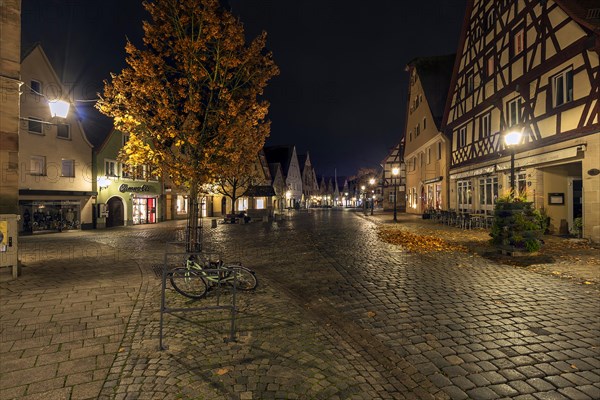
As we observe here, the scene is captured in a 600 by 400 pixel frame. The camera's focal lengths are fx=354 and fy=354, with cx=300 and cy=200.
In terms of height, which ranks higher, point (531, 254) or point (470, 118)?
point (470, 118)

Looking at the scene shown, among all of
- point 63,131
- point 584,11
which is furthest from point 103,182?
point 584,11

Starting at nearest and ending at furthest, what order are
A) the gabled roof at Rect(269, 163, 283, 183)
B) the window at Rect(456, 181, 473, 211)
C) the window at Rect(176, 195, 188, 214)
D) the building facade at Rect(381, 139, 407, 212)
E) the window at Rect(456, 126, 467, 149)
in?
the window at Rect(456, 181, 473, 211), the window at Rect(456, 126, 467, 149), the window at Rect(176, 195, 188, 214), the building facade at Rect(381, 139, 407, 212), the gabled roof at Rect(269, 163, 283, 183)

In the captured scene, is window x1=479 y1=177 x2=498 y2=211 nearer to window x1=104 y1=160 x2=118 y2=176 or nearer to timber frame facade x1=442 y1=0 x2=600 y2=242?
timber frame facade x1=442 y1=0 x2=600 y2=242

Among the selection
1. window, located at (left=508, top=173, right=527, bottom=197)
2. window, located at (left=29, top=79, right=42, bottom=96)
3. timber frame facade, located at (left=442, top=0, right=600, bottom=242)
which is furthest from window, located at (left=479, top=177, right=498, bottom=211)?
window, located at (left=29, top=79, right=42, bottom=96)

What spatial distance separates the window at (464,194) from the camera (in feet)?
84.0

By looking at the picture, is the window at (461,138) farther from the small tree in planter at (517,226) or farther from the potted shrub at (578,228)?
the small tree in planter at (517,226)

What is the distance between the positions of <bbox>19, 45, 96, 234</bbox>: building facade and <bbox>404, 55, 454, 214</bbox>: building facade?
27800 millimetres

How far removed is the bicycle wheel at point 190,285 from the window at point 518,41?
1967 cm

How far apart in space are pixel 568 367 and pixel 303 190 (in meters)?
79.5

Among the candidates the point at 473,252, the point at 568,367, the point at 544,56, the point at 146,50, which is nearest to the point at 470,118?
the point at 544,56

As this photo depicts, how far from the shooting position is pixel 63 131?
2409 cm

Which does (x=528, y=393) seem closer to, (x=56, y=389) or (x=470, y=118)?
(x=56, y=389)

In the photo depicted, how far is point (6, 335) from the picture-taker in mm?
5137

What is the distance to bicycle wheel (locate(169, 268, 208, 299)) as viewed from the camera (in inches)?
275
